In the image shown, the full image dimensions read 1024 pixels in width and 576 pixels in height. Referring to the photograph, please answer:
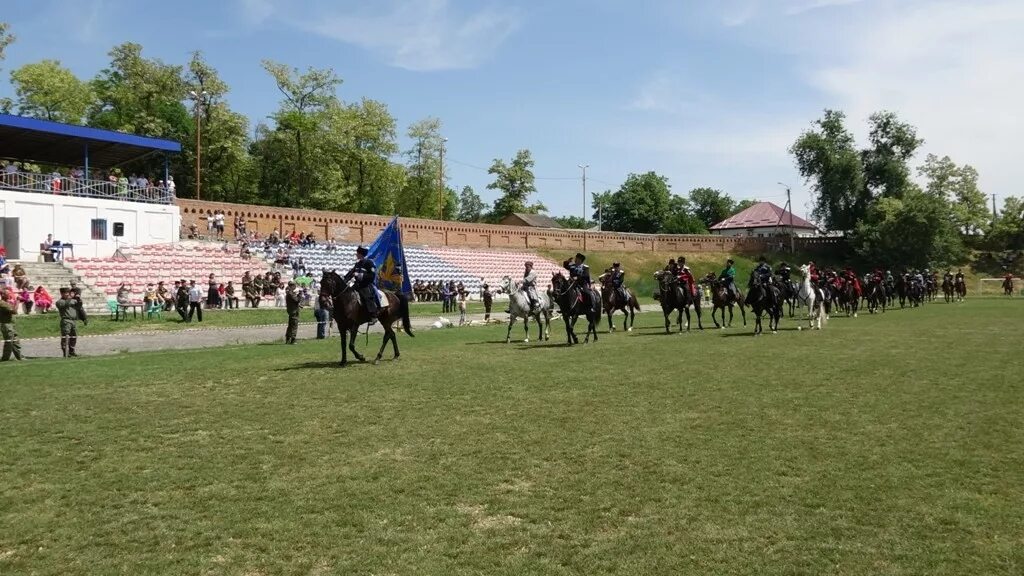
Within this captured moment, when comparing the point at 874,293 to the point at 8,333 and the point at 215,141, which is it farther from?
the point at 215,141

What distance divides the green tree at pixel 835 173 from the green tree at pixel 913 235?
6.06m

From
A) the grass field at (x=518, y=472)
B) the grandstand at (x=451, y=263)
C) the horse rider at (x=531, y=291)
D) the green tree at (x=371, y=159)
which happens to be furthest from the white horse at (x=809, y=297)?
the green tree at (x=371, y=159)

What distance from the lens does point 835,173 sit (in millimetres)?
87125

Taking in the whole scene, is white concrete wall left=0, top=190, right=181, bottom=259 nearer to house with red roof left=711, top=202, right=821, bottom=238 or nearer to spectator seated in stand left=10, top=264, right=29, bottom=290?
spectator seated in stand left=10, top=264, right=29, bottom=290

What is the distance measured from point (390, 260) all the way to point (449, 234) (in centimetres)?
4718

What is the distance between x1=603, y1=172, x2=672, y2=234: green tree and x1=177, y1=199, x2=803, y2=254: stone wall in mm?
30457

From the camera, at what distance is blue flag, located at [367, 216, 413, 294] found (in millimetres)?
18188

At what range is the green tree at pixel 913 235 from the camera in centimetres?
7662

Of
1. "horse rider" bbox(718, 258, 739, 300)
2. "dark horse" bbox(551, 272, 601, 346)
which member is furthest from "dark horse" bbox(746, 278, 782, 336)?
"dark horse" bbox(551, 272, 601, 346)

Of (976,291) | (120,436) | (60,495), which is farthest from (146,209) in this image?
(976,291)

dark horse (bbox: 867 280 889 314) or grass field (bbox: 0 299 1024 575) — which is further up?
dark horse (bbox: 867 280 889 314)

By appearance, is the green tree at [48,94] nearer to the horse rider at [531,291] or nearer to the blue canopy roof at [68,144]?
the blue canopy roof at [68,144]

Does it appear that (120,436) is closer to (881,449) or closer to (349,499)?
(349,499)

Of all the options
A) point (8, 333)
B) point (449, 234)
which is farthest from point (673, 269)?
point (449, 234)
